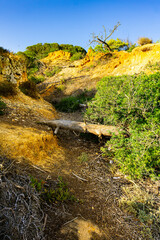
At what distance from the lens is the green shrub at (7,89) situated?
7.23 meters

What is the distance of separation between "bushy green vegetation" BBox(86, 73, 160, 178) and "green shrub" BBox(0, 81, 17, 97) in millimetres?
4364

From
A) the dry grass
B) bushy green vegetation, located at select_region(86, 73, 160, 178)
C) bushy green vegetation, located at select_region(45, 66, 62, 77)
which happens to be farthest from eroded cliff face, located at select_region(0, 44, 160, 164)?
bushy green vegetation, located at select_region(86, 73, 160, 178)

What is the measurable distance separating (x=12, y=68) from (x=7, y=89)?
1.76 metres

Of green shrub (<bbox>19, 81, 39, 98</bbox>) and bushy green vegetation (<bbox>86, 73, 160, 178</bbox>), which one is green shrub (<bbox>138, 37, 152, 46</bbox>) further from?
green shrub (<bbox>19, 81, 39, 98</bbox>)

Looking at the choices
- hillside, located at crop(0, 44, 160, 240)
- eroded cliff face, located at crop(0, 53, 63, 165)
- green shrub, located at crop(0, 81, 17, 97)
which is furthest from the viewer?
green shrub, located at crop(0, 81, 17, 97)

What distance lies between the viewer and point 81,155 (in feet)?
16.6

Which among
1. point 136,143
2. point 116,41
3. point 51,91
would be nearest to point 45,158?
point 136,143

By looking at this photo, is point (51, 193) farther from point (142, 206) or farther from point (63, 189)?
point (142, 206)

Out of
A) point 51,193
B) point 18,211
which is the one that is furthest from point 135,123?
point 18,211

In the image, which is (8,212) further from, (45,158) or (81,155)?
(81,155)

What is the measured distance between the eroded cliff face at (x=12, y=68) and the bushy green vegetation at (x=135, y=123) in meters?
5.22

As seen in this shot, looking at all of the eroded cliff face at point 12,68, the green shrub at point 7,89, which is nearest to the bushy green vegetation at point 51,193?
the green shrub at point 7,89

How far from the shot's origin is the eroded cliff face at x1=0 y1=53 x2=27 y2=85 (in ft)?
26.0

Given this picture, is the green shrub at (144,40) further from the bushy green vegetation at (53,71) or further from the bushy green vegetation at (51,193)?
the bushy green vegetation at (51,193)
